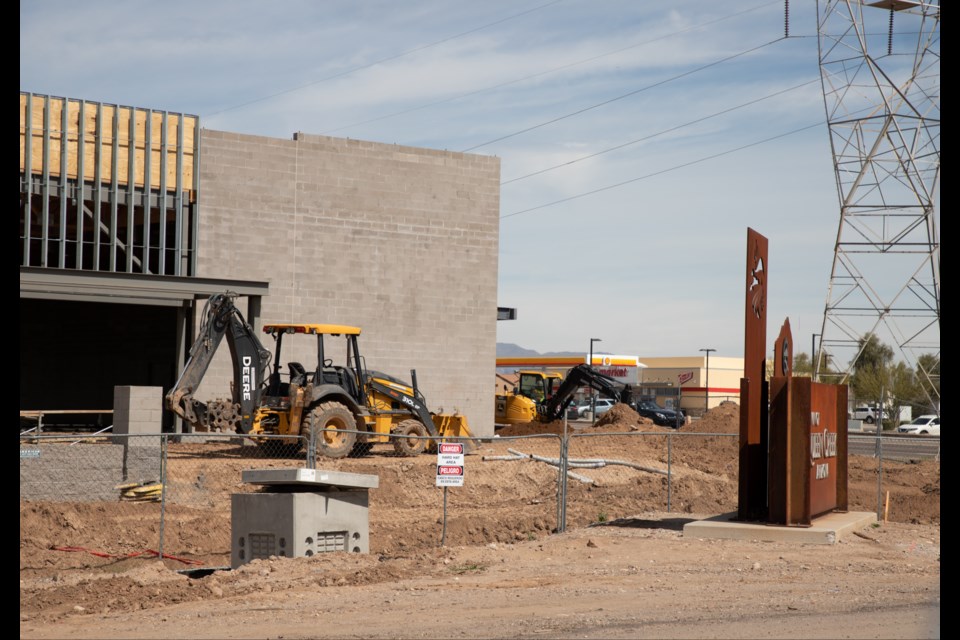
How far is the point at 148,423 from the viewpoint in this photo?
67.6 ft

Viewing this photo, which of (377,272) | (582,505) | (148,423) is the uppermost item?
(377,272)

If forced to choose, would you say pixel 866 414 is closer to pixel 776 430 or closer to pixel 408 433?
pixel 408 433

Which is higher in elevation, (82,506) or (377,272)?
(377,272)

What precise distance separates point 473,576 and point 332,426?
12.1m

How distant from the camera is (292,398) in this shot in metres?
23.7

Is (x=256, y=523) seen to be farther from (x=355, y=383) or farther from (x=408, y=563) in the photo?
(x=355, y=383)

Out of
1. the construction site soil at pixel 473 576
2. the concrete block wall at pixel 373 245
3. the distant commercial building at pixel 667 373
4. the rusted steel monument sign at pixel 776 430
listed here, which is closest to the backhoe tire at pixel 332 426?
the construction site soil at pixel 473 576

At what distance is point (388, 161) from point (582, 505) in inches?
654

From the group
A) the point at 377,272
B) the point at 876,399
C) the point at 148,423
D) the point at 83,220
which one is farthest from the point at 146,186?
the point at 876,399

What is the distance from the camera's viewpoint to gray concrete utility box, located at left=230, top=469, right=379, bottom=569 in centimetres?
1347

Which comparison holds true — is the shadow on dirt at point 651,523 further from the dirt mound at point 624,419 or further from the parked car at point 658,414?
the parked car at point 658,414

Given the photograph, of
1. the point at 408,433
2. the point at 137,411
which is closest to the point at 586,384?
the point at 408,433

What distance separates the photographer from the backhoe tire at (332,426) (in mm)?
23594

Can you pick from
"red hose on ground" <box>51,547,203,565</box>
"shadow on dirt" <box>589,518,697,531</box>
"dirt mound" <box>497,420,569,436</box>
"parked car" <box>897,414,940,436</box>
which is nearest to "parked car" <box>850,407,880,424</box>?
"parked car" <box>897,414,940,436</box>
